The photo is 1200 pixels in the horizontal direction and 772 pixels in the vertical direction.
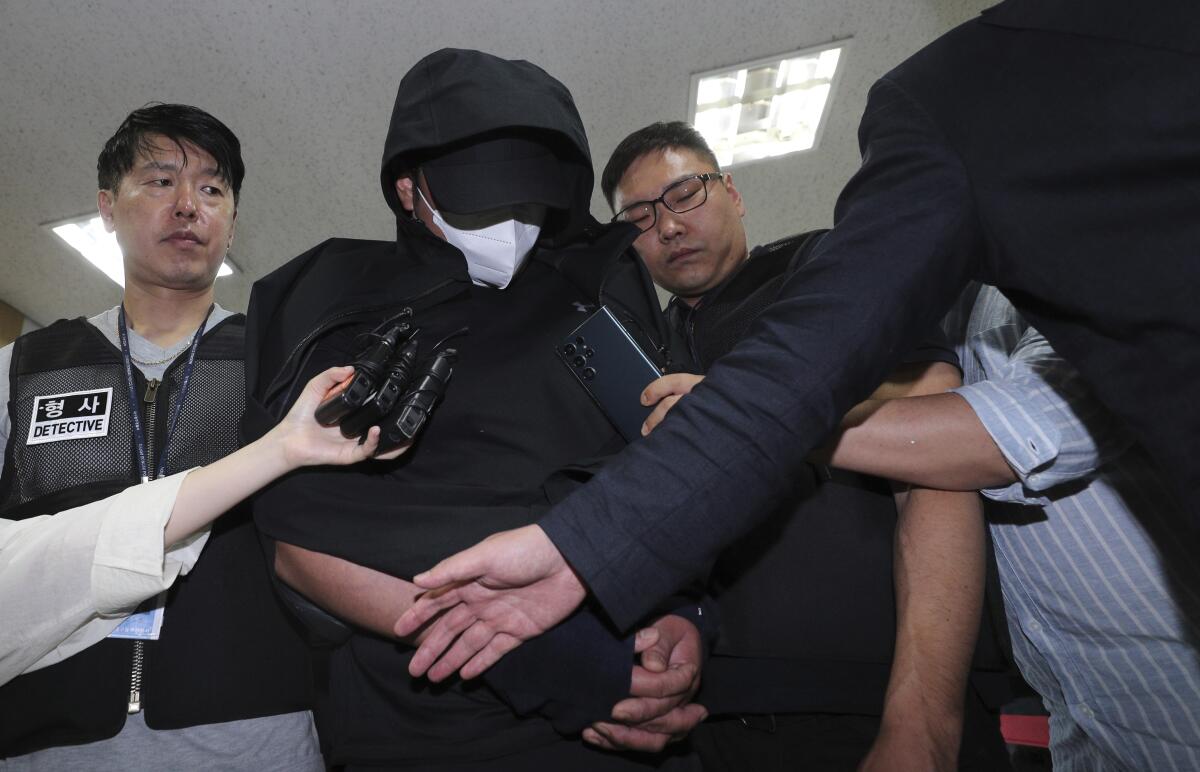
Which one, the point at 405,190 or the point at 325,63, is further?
the point at 325,63

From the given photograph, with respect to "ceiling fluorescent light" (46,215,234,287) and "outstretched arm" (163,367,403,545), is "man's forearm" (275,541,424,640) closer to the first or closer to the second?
"outstretched arm" (163,367,403,545)

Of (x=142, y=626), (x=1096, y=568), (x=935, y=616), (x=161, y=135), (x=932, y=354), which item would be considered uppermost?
(x=161, y=135)

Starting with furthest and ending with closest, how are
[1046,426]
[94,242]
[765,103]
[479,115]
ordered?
[94,242] → [765,103] → [479,115] → [1046,426]

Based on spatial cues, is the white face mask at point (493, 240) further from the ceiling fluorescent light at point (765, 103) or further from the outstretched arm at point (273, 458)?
the ceiling fluorescent light at point (765, 103)

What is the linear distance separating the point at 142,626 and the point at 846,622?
3.57 ft

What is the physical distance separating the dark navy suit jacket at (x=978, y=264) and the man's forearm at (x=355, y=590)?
304 mm

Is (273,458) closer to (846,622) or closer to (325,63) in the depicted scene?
(846,622)

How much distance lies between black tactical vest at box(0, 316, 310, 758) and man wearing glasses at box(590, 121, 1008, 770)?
73 centimetres

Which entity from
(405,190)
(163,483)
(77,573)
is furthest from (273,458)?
(405,190)

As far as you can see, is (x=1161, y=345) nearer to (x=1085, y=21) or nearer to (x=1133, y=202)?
(x=1133, y=202)

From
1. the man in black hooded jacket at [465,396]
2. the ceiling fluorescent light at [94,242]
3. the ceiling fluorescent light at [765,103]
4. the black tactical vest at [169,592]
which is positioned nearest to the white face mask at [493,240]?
the man in black hooded jacket at [465,396]

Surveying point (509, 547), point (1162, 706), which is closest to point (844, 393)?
point (509, 547)

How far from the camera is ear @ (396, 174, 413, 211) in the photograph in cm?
135

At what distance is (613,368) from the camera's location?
3.75ft
